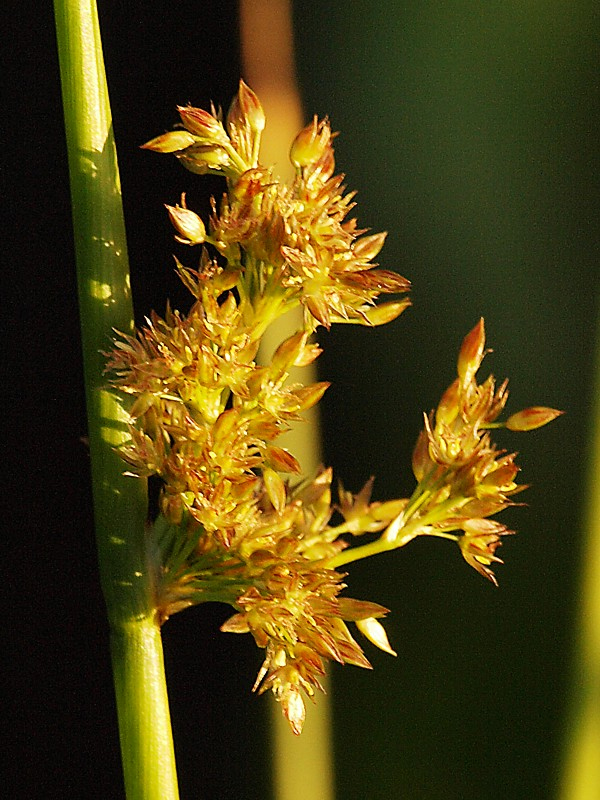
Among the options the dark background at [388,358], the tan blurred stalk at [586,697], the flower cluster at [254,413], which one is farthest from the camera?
the tan blurred stalk at [586,697]

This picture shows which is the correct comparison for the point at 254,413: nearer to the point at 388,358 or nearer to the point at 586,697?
the point at 388,358

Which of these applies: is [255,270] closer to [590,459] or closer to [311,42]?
[311,42]

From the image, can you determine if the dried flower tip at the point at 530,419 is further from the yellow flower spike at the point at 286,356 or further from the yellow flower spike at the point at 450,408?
the yellow flower spike at the point at 286,356

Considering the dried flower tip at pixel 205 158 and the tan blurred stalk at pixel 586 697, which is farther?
the tan blurred stalk at pixel 586 697

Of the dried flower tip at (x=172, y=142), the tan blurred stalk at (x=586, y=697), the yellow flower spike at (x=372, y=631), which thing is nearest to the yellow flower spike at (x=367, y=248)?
the dried flower tip at (x=172, y=142)

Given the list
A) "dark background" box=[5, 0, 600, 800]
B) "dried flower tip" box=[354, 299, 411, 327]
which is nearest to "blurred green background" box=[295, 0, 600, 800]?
"dark background" box=[5, 0, 600, 800]

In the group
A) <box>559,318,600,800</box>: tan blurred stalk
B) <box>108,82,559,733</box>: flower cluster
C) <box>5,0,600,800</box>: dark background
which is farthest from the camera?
<box>559,318,600,800</box>: tan blurred stalk

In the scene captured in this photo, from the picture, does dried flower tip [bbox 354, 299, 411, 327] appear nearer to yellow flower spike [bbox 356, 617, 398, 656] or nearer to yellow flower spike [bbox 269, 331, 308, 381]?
yellow flower spike [bbox 269, 331, 308, 381]

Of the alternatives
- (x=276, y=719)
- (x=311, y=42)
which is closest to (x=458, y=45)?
(x=311, y=42)
